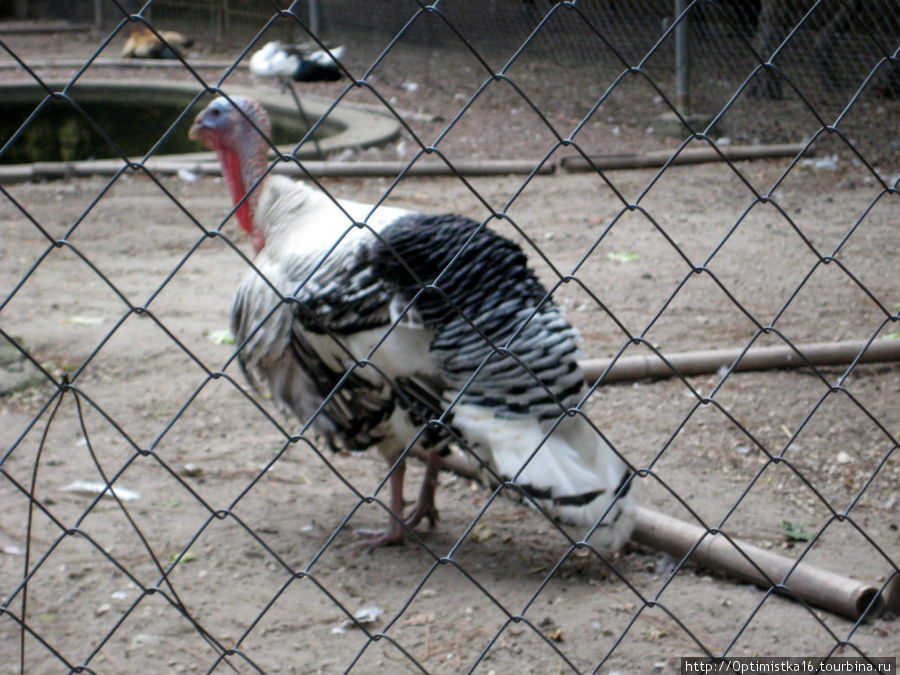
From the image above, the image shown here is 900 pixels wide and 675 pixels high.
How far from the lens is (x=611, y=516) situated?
2783mm

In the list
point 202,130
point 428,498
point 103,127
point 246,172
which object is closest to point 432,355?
point 428,498

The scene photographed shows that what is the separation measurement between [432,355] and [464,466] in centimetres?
82

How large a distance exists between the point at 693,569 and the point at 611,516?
41cm

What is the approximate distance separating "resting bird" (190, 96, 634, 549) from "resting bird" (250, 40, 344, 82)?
526 cm

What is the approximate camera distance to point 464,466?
3.61 m

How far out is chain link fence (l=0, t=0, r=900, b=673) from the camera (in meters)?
2.30

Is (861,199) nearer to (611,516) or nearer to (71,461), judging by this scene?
(611,516)

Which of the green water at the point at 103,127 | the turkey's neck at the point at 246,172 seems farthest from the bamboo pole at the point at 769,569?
the green water at the point at 103,127

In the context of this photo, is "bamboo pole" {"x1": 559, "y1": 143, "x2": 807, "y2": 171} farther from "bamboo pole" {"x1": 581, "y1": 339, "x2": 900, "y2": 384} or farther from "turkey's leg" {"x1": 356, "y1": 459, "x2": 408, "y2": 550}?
"turkey's leg" {"x1": 356, "y1": 459, "x2": 408, "y2": 550}

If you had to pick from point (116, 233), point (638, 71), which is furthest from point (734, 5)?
point (638, 71)

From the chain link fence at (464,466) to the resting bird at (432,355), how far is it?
17 centimetres

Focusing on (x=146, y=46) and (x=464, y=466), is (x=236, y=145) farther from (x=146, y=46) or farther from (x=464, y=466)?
(x=146, y=46)

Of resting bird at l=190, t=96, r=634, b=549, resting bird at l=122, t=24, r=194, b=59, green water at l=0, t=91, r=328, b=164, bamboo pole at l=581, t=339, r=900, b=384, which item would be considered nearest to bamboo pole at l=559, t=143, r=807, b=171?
green water at l=0, t=91, r=328, b=164

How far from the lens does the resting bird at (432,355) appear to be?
2777 millimetres
